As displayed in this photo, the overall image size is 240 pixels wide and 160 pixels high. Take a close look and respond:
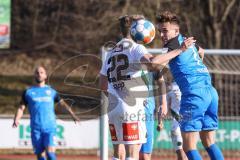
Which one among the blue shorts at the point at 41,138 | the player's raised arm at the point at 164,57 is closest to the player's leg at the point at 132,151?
the player's raised arm at the point at 164,57

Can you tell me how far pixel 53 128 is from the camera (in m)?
11.8

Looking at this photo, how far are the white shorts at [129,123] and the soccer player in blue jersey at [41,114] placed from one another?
12.7 feet

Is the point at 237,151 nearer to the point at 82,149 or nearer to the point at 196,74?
the point at 82,149

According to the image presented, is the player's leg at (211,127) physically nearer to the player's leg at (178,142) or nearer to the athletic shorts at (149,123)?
the athletic shorts at (149,123)

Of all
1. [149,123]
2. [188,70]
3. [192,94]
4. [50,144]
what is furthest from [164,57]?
[50,144]

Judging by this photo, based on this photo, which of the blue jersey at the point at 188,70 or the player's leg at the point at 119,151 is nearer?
the blue jersey at the point at 188,70

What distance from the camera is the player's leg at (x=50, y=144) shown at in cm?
1150

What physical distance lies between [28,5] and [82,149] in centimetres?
1485

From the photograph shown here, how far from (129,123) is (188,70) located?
94cm

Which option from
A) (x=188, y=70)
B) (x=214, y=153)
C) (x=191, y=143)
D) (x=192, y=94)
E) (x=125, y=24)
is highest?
(x=125, y=24)

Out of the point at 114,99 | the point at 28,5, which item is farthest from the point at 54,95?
the point at 28,5

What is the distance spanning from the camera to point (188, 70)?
791 centimetres

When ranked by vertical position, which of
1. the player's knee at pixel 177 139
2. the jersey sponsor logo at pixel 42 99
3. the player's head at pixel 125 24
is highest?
the player's head at pixel 125 24

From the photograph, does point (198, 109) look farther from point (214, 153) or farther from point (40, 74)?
point (40, 74)
